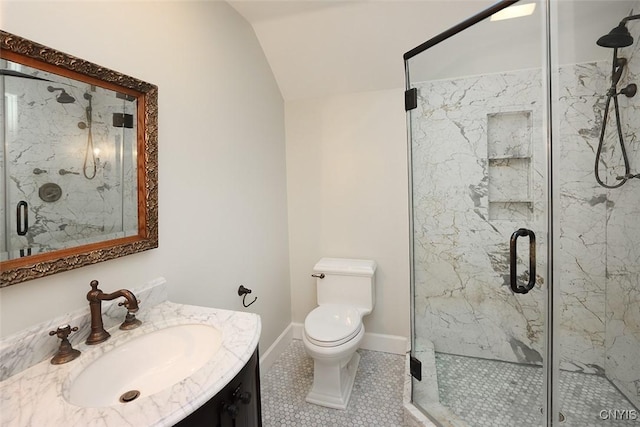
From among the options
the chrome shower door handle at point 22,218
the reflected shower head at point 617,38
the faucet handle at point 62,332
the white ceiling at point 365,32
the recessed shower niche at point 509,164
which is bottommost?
the faucet handle at point 62,332

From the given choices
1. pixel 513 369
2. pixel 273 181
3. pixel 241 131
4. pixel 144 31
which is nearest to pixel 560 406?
pixel 513 369

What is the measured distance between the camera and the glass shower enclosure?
1549 mm

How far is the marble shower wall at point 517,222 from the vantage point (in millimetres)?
1705

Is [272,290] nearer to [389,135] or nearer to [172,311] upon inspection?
[172,311]

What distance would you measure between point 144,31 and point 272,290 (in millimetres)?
1748

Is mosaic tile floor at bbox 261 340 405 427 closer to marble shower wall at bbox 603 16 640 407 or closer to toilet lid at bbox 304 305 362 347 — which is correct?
toilet lid at bbox 304 305 362 347

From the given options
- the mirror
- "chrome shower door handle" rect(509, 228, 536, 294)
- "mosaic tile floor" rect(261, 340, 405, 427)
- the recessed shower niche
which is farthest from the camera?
the recessed shower niche

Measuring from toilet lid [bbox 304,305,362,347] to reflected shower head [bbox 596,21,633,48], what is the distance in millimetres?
2153

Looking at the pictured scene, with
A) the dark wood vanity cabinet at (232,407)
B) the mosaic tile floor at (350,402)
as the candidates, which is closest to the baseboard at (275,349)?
the mosaic tile floor at (350,402)

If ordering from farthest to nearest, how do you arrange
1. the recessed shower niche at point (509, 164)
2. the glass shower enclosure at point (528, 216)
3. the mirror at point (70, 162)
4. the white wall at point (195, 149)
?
the recessed shower niche at point (509, 164) < the glass shower enclosure at point (528, 216) < the white wall at point (195, 149) < the mirror at point (70, 162)

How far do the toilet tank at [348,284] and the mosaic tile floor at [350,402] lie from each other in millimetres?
439

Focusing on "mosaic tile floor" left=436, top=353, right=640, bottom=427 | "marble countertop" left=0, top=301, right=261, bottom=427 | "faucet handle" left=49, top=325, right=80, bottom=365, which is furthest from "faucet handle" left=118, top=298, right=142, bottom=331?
"mosaic tile floor" left=436, top=353, right=640, bottom=427

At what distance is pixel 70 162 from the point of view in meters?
0.97

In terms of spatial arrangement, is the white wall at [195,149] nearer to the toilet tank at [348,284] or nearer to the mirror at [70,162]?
the mirror at [70,162]
